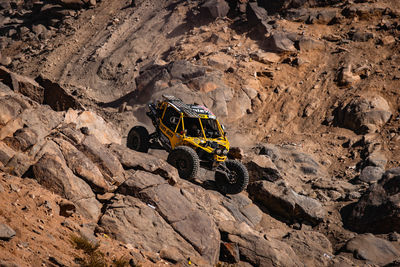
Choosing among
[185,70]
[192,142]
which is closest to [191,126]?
[192,142]

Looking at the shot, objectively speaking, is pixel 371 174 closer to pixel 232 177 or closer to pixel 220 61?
pixel 232 177

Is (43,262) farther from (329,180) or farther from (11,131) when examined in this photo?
(329,180)

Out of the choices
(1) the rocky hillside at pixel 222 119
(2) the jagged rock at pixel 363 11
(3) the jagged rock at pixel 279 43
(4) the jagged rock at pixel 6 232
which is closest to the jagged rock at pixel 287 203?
(1) the rocky hillside at pixel 222 119

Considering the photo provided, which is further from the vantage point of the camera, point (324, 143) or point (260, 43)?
point (260, 43)

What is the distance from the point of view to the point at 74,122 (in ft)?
35.3

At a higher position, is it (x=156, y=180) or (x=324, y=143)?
(x=156, y=180)

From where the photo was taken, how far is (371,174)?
1388cm

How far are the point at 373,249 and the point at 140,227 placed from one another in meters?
6.41

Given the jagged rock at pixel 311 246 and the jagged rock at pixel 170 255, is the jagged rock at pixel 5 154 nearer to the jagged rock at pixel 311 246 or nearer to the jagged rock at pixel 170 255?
the jagged rock at pixel 170 255

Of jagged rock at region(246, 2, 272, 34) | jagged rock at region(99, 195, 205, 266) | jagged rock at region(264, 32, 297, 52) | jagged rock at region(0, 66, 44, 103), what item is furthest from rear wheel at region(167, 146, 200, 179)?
jagged rock at region(246, 2, 272, 34)

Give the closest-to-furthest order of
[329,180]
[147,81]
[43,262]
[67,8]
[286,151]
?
1. [43,262]
2. [329,180]
3. [286,151]
4. [147,81]
5. [67,8]

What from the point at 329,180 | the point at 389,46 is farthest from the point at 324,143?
the point at 389,46

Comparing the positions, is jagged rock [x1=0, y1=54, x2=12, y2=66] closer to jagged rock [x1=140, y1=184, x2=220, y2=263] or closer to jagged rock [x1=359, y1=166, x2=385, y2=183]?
jagged rock [x1=140, y1=184, x2=220, y2=263]

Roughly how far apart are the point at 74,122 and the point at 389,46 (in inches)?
694
